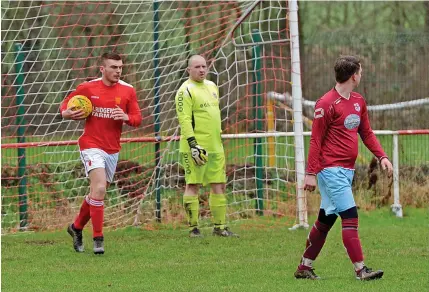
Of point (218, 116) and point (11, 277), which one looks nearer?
point (11, 277)

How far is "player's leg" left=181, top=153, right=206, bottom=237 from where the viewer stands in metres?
12.4

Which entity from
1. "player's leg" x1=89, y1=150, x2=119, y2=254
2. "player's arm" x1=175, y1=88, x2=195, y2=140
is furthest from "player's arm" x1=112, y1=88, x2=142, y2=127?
"player's arm" x1=175, y1=88, x2=195, y2=140

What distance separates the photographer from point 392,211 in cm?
1426

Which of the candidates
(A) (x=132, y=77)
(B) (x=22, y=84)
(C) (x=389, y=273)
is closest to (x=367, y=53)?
(A) (x=132, y=77)

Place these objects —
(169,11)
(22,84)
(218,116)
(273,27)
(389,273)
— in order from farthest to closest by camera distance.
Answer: (273,27), (169,11), (22,84), (218,116), (389,273)

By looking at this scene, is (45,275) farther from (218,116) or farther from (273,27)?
(273,27)

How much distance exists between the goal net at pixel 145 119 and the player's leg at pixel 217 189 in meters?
1.14

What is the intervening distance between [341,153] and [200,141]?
3346 millimetres

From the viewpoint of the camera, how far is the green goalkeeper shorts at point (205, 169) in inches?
488

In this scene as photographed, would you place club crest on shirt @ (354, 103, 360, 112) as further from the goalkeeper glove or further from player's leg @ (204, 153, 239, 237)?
player's leg @ (204, 153, 239, 237)

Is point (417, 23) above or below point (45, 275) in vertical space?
above

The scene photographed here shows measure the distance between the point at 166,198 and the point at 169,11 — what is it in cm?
241

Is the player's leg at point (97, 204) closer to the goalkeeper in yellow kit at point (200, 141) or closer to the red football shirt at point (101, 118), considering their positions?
the red football shirt at point (101, 118)

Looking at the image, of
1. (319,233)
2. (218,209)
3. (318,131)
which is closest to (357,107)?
(318,131)
